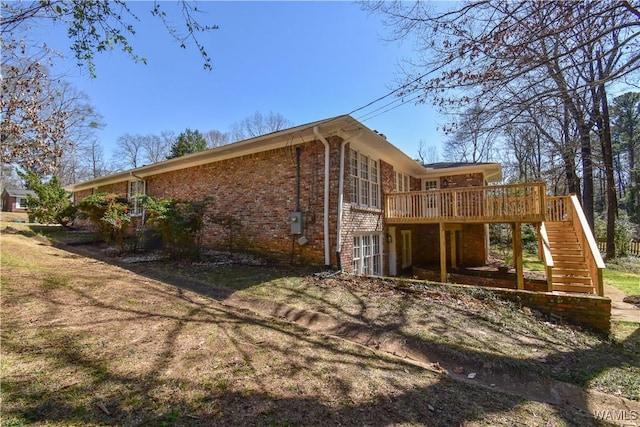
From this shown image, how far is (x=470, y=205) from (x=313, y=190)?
17.0 ft

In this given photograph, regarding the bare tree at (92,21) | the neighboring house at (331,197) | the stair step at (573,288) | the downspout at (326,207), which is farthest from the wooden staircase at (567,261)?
the bare tree at (92,21)

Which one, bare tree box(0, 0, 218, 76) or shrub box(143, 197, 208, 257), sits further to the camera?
shrub box(143, 197, 208, 257)

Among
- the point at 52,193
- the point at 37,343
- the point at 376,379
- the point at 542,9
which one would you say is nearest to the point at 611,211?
the point at 542,9

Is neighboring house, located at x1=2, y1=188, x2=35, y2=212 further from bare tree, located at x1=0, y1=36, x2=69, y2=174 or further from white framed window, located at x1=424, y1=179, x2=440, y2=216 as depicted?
white framed window, located at x1=424, y1=179, x2=440, y2=216

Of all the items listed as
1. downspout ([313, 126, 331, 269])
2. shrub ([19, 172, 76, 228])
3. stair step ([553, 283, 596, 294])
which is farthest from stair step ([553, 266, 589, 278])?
shrub ([19, 172, 76, 228])

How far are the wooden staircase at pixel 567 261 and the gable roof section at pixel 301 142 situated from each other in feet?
17.6

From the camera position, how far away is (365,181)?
9.82 metres

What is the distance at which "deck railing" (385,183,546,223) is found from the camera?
8.23 meters

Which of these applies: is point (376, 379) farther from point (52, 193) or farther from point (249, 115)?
point (249, 115)

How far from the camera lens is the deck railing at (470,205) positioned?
8.23m

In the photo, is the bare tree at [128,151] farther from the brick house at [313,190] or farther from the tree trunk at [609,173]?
the tree trunk at [609,173]

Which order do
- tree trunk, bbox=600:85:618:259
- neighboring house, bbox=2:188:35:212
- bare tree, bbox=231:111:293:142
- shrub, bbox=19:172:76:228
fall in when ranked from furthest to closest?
neighboring house, bbox=2:188:35:212
bare tree, bbox=231:111:293:142
shrub, bbox=19:172:76:228
tree trunk, bbox=600:85:618:259

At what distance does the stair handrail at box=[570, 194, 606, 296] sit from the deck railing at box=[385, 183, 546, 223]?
118cm

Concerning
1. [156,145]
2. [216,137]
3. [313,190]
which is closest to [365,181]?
[313,190]
